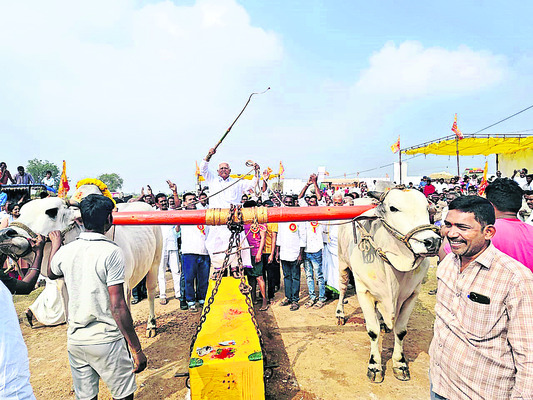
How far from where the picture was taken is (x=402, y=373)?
411 centimetres

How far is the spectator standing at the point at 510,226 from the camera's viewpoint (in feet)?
7.87

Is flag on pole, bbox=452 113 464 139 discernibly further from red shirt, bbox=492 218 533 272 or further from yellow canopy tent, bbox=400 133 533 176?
red shirt, bbox=492 218 533 272

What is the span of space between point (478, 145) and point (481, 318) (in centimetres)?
1992

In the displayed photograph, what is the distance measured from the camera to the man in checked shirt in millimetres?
1724

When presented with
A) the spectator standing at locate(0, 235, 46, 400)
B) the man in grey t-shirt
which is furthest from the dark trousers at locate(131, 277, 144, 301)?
the spectator standing at locate(0, 235, 46, 400)

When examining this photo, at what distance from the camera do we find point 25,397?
1666 mm

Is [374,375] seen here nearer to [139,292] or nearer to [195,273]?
[195,273]

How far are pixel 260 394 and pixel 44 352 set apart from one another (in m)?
3.98

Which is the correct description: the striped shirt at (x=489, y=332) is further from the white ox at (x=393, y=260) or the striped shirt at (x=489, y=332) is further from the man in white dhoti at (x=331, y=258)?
the man in white dhoti at (x=331, y=258)

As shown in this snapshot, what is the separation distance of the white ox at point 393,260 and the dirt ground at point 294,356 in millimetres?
385

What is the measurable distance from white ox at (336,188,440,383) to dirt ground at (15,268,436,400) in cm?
38

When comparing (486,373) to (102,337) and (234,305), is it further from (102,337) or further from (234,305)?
(234,305)

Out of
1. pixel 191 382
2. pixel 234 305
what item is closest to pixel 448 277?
pixel 191 382

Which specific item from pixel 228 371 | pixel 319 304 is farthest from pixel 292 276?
pixel 228 371
